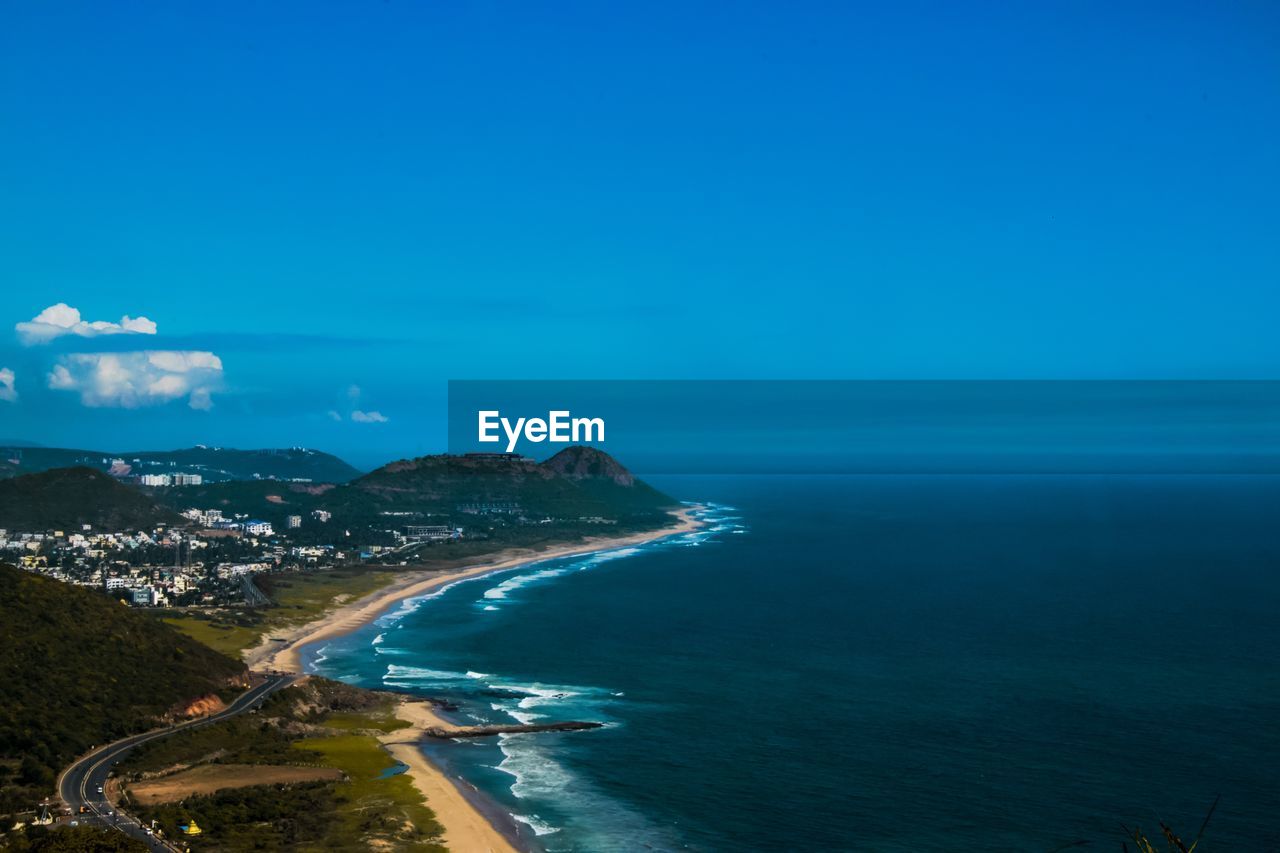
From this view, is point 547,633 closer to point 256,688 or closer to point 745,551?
point 256,688

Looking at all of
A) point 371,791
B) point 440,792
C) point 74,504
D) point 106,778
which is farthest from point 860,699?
point 74,504

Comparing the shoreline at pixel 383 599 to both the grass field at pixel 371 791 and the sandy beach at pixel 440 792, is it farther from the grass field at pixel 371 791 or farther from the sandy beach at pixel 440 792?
the grass field at pixel 371 791

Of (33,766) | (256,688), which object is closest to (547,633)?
(256,688)

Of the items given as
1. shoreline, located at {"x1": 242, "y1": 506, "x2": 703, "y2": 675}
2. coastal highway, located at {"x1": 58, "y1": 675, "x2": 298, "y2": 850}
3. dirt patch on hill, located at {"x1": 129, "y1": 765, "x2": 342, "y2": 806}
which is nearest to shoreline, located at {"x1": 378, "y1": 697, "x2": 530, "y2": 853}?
dirt patch on hill, located at {"x1": 129, "y1": 765, "x2": 342, "y2": 806}

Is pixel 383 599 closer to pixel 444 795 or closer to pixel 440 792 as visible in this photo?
pixel 440 792

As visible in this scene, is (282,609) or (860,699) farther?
(282,609)

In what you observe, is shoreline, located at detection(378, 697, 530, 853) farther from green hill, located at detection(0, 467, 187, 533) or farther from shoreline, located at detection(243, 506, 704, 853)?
green hill, located at detection(0, 467, 187, 533)
